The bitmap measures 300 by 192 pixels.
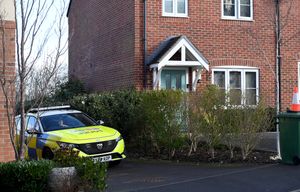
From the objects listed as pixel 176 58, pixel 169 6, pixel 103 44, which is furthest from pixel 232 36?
pixel 103 44

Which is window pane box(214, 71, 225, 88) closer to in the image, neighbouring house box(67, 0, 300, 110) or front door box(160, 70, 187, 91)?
neighbouring house box(67, 0, 300, 110)

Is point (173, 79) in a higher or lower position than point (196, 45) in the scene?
lower

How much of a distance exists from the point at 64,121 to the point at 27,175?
17.3 feet

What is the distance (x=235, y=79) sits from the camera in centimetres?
1859

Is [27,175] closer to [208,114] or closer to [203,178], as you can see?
[203,178]

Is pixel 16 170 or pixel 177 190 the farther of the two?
pixel 177 190

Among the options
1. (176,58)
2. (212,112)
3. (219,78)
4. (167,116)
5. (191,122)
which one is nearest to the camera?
(212,112)

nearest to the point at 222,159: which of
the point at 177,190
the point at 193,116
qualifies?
the point at 193,116

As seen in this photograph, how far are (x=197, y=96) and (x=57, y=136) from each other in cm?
346

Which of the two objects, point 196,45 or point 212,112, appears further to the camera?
point 196,45

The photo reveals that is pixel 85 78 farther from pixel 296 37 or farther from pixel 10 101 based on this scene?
pixel 10 101

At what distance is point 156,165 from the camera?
477 inches

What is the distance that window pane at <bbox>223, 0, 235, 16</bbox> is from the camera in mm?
18750

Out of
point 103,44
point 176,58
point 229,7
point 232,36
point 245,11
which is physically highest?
point 229,7
